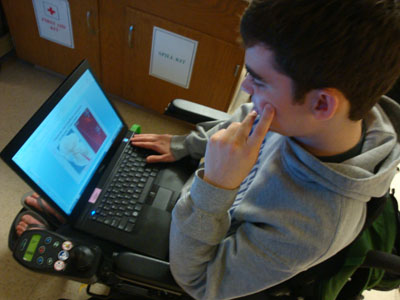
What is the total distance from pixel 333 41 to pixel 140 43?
43.3 inches

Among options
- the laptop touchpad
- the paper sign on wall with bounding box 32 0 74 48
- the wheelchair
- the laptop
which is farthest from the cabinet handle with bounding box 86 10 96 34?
the wheelchair

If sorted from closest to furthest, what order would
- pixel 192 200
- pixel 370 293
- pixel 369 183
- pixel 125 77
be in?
pixel 369 183
pixel 192 200
pixel 370 293
pixel 125 77

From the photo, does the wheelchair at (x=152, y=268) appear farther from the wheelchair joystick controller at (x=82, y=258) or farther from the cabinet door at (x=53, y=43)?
the cabinet door at (x=53, y=43)

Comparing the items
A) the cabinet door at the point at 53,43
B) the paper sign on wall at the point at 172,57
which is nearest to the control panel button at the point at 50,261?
the paper sign on wall at the point at 172,57

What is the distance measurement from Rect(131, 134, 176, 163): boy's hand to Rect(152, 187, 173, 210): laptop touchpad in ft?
0.35

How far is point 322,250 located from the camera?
541 mm

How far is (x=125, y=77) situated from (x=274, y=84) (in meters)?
1.20

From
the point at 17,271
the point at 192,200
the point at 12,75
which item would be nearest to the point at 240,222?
the point at 192,200

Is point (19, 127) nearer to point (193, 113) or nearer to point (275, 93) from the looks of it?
point (193, 113)

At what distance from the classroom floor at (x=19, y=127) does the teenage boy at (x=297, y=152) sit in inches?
28.4

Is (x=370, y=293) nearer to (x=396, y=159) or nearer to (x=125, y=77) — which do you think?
(x=396, y=159)

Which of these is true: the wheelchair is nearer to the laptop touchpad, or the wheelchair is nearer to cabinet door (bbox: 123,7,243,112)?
the laptop touchpad

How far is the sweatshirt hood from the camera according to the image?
53 centimetres

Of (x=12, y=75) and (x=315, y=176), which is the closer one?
(x=315, y=176)
